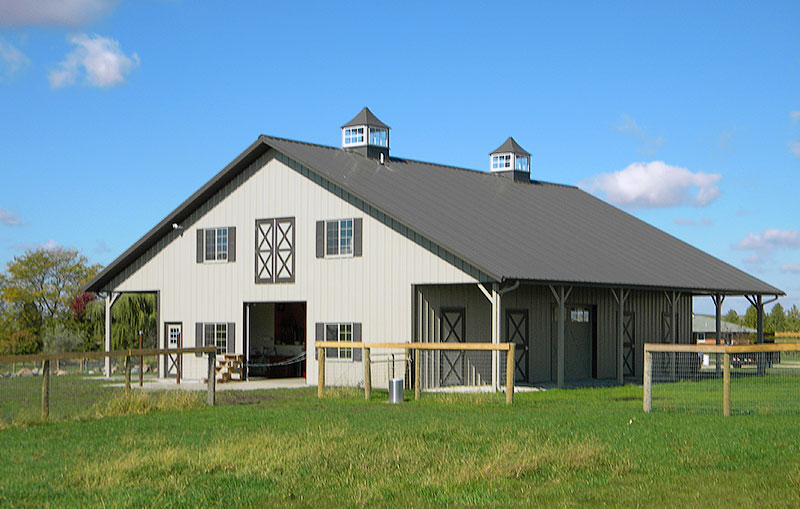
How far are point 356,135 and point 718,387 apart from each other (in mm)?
12963

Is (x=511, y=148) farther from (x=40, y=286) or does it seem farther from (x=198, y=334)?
(x=40, y=286)

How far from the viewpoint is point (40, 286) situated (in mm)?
57219

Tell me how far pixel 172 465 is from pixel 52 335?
40.3m

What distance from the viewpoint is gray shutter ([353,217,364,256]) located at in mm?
25906

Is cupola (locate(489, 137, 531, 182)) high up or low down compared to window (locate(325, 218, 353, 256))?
up

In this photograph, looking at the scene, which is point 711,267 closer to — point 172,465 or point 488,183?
point 488,183

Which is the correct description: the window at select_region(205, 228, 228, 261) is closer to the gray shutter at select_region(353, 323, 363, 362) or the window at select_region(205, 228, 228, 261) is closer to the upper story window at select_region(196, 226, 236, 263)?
the upper story window at select_region(196, 226, 236, 263)

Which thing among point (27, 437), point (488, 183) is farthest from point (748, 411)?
point (488, 183)

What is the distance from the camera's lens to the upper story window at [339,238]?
2597cm

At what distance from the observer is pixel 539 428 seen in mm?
14328

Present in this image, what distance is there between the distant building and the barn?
13.9 feet

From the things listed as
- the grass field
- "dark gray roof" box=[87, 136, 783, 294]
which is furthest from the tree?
the grass field

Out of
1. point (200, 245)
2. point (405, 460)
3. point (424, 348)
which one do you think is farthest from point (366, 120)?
point (405, 460)

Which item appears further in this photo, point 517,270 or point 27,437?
point 517,270
